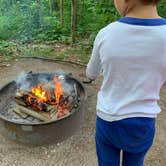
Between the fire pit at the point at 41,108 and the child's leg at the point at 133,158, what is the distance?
99 cm

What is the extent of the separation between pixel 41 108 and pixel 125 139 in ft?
4.95

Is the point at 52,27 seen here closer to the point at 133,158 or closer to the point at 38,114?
the point at 38,114

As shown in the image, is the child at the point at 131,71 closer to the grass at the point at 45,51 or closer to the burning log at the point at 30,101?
the burning log at the point at 30,101

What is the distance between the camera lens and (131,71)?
1.37 meters

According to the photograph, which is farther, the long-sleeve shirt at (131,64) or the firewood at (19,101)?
the firewood at (19,101)

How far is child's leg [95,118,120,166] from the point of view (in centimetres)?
171

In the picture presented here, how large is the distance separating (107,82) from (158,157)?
1.62 metres

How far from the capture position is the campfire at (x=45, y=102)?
9.65 feet

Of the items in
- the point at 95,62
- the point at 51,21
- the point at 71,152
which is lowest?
the point at 71,152

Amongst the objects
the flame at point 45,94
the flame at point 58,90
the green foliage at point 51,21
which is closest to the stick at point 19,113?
the flame at point 45,94

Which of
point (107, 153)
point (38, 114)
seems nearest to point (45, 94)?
point (38, 114)

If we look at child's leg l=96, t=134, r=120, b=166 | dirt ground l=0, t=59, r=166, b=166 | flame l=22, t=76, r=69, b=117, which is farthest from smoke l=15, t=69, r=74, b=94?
child's leg l=96, t=134, r=120, b=166

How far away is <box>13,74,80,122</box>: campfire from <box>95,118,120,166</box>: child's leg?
96 cm

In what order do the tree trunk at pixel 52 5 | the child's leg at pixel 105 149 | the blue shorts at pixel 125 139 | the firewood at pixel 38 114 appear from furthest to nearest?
the tree trunk at pixel 52 5, the firewood at pixel 38 114, the child's leg at pixel 105 149, the blue shorts at pixel 125 139
